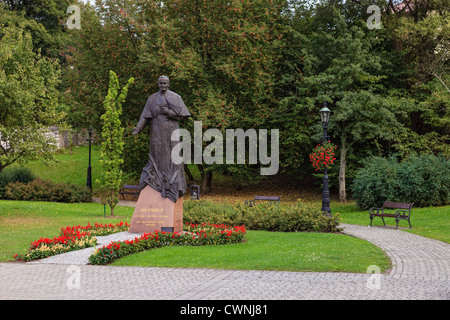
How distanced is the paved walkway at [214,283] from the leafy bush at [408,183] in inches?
469

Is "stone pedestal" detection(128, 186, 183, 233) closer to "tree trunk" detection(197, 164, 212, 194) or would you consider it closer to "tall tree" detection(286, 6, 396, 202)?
"tall tree" detection(286, 6, 396, 202)

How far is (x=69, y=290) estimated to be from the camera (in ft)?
26.5

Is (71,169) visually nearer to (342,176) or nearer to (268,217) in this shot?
(342,176)

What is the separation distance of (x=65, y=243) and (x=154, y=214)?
109 inches

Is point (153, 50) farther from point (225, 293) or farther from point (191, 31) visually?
point (225, 293)

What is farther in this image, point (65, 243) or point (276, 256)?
point (65, 243)

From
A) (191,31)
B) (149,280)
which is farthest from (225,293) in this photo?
(191,31)

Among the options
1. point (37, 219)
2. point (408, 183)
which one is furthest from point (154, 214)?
point (408, 183)

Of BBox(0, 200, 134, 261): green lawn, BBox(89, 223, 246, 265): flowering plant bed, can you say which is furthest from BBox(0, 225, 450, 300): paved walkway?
BBox(0, 200, 134, 261): green lawn

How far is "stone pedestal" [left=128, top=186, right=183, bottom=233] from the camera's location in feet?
46.3

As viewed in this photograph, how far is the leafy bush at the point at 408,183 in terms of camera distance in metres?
22.4

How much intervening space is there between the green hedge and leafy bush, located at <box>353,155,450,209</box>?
6.57 metres

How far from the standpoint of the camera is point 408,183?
2255 cm
